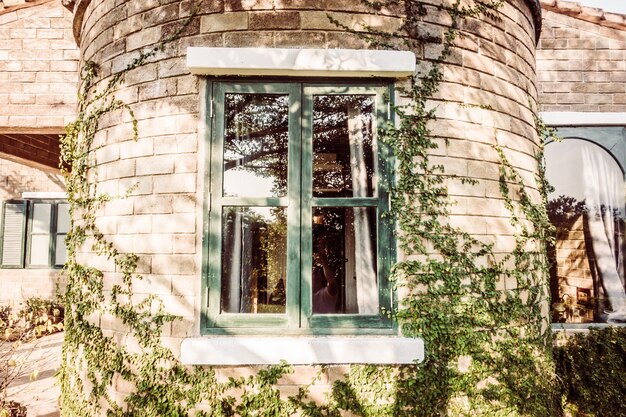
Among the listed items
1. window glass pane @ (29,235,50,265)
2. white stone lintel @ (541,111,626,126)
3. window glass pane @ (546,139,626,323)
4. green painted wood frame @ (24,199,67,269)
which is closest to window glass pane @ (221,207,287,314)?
window glass pane @ (546,139,626,323)

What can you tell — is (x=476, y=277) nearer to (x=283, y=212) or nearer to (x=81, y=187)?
(x=283, y=212)

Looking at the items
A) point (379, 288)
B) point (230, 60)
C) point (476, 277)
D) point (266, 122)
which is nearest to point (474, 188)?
→ point (476, 277)

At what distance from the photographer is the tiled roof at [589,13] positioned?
15.1 ft

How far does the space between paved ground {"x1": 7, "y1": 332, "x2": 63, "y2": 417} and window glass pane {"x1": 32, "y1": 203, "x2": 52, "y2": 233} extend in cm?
278

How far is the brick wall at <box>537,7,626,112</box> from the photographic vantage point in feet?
15.3

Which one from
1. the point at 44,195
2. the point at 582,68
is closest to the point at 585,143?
the point at 582,68

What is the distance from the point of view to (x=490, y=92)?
313 centimetres

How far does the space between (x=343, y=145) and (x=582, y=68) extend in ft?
11.9

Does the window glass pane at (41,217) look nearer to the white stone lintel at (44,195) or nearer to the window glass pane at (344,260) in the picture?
the white stone lintel at (44,195)

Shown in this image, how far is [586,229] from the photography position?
4684 mm

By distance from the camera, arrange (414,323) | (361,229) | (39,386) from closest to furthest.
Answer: (414,323), (361,229), (39,386)

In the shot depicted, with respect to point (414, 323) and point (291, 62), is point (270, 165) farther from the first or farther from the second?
point (414, 323)

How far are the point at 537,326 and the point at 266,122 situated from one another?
2.60 metres

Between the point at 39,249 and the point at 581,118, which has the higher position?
the point at 581,118
